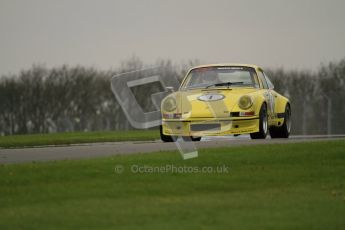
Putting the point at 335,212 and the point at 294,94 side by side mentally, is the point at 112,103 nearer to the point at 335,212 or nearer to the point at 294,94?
the point at 294,94

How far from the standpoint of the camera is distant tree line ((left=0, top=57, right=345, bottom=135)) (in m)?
64.4

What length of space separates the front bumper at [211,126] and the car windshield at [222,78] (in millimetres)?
1387

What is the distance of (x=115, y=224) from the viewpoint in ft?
28.9

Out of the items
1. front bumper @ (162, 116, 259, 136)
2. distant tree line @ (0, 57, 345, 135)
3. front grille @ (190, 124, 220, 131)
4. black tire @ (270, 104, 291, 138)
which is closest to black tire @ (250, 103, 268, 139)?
front bumper @ (162, 116, 259, 136)

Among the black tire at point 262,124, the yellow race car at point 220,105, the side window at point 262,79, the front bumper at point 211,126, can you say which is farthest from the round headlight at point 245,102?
the side window at point 262,79

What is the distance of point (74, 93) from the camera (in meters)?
73.6

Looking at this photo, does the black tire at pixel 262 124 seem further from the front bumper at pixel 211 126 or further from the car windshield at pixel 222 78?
the car windshield at pixel 222 78

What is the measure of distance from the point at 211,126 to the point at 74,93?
58.1 m

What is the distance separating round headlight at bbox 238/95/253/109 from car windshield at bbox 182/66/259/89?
130 centimetres

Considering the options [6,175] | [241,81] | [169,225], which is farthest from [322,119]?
[169,225]

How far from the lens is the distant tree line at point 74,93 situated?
6444 cm

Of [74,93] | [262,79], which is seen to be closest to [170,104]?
[262,79]

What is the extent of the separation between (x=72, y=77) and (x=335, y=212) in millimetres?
66653

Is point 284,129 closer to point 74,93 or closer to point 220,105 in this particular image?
point 220,105
